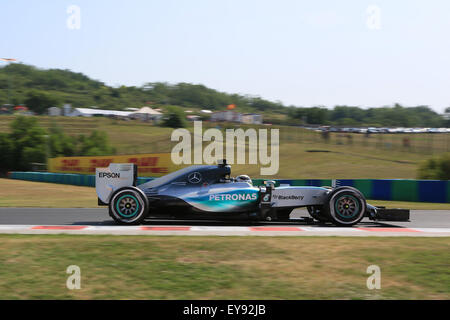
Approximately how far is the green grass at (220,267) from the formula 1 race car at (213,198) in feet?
5.70

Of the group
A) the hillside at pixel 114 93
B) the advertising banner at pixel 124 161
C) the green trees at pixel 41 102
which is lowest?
the advertising banner at pixel 124 161

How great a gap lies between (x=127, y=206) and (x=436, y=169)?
1892cm

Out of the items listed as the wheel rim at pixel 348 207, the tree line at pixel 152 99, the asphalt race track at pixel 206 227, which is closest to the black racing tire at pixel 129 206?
the asphalt race track at pixel 206 227

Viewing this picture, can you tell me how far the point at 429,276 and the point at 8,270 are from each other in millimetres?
4729

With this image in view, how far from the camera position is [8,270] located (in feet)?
18.6

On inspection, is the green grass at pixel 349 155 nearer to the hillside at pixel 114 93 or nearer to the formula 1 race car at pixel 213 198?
the formula 1 race car at pixel 213 198

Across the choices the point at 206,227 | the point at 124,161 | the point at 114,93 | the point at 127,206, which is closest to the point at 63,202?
the point at 127,206

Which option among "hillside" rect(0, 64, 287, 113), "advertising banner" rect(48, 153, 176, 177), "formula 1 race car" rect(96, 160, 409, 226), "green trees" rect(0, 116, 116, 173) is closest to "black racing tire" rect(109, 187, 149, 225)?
"formula 1 race car" rect(96, 160, 409, 226)

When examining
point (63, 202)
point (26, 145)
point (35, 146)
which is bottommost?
Result: point (63, 202)

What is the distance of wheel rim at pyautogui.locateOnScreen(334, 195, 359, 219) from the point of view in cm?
970

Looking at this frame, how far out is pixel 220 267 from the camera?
19.4ft

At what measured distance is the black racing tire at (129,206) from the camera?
31.0ft

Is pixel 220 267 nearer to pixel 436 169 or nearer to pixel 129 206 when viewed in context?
pixel 129 206
